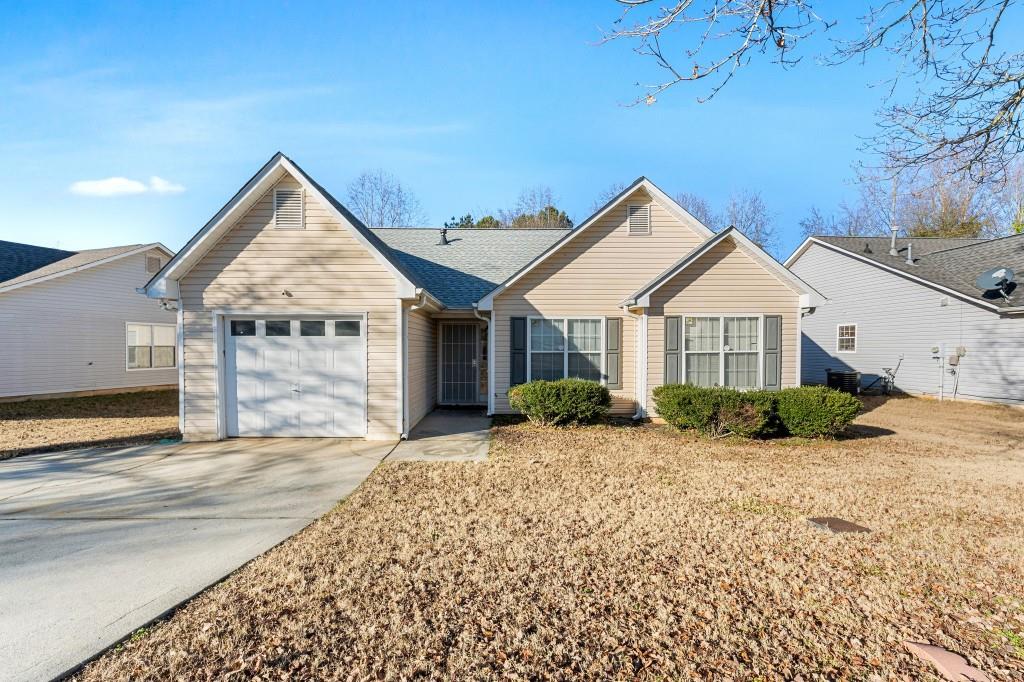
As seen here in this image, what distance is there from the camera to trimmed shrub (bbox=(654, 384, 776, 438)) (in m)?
9.12

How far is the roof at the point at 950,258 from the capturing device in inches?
585

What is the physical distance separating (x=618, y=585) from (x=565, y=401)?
21.6 ft

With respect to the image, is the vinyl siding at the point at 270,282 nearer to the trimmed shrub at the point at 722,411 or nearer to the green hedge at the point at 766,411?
the trimmed shrub at the point at 722,411

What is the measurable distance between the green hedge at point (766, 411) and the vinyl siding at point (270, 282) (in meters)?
6.02

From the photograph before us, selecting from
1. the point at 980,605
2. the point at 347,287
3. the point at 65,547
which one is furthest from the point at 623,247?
the point at 65,547

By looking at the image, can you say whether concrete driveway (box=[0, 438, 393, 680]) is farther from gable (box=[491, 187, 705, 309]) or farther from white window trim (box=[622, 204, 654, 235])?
white window trim (box=[622, 204, 654, 235])

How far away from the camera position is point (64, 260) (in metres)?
17.3

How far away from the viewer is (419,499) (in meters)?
5.71

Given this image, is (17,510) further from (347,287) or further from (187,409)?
(347,287)

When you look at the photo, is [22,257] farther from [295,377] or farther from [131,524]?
[131,524]

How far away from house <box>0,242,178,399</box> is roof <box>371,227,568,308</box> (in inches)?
360

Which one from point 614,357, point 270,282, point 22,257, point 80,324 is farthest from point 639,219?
point 22,257

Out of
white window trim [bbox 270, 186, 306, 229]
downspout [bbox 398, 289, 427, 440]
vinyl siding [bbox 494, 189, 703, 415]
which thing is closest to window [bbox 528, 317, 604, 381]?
vinyl siding [bbox 494, 189, 703, 415]

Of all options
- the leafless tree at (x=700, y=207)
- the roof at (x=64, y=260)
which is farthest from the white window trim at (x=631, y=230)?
the leafless tree at (x=700, y=207)
